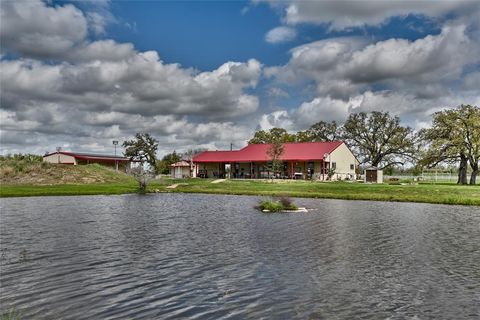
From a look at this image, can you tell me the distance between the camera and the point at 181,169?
8506 centimetres

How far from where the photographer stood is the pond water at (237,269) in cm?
916

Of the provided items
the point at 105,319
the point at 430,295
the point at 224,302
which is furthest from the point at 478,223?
the point at 105,319

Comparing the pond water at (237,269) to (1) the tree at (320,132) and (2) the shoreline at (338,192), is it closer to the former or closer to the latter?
(2) the shoreline at (338,192)

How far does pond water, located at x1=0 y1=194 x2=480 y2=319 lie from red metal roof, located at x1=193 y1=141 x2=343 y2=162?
4685 cm

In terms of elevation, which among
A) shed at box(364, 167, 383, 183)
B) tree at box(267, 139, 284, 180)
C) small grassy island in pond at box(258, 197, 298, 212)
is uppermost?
tree at box(267, 139, 284, 180)

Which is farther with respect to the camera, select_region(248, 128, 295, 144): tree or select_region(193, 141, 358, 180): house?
select_region(248, 128, 295, 144): tree

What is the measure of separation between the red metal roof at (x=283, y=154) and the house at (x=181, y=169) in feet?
9.45

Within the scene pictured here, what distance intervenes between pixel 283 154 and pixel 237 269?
199ft

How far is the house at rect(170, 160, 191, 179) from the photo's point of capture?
83.3m

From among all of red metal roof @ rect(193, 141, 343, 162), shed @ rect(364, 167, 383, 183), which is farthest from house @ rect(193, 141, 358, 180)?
shed @ rect(364, 167, 383, 183)

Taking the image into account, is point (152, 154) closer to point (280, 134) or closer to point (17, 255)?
point (280, 134)

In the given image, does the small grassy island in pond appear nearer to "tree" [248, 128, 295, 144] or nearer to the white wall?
the white wall

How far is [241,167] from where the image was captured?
7838 cm

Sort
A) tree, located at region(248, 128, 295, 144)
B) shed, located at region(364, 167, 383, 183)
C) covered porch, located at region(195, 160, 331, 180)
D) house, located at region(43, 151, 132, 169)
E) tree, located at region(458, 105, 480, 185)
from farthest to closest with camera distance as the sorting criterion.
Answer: tree, located at region(248, 128, 295, 144) → house, located at region(43, 151, 132, 169) → covered porch, located at region(195, 160, 331, 180) → shed, located at region(364, 167, 383, 183) → tree, located at region(458, 105, 480, 185)
